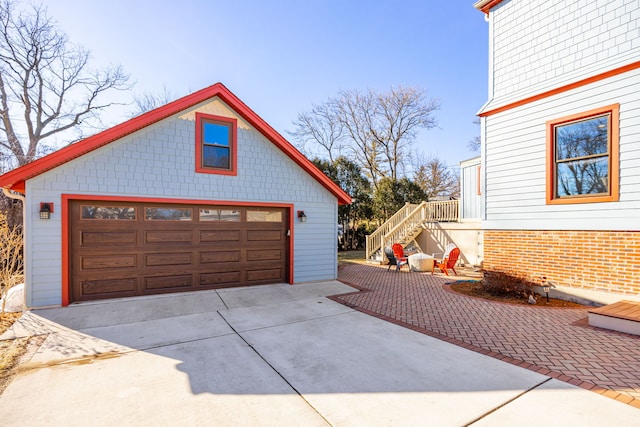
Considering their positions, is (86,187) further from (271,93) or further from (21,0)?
(21,0)

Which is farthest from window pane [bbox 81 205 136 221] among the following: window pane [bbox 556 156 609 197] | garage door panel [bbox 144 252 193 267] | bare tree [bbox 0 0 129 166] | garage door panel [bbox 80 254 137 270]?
bare tree [bbox 0 0 129 166]

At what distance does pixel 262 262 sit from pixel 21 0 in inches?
770

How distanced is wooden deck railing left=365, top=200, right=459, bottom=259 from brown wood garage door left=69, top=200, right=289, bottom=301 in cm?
664

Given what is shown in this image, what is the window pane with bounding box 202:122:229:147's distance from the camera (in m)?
7.96

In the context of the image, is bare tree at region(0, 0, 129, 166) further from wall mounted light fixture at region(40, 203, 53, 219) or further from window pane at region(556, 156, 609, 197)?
window pane at region(556, 156, 609, 197)

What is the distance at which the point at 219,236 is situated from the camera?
8070 mm

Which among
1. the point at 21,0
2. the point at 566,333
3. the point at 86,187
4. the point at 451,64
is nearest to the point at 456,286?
the point at 566,333

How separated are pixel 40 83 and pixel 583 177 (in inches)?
1008

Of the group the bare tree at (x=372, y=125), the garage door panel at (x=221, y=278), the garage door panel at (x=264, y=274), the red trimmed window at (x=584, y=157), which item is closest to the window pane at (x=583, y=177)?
the red trimmed window at (x=584, y=157)

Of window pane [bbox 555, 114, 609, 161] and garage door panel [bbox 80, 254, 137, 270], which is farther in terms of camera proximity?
garage door panel [bbox 80, 254, 137, 270]

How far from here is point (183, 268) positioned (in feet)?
25.0

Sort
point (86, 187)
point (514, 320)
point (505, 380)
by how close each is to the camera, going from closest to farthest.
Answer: point (505, 380), point (514, 320), point (86, 187)

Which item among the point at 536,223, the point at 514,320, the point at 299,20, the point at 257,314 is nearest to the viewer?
the point at 514,320

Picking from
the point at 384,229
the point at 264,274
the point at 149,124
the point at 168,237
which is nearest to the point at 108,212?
the point at 168,237
